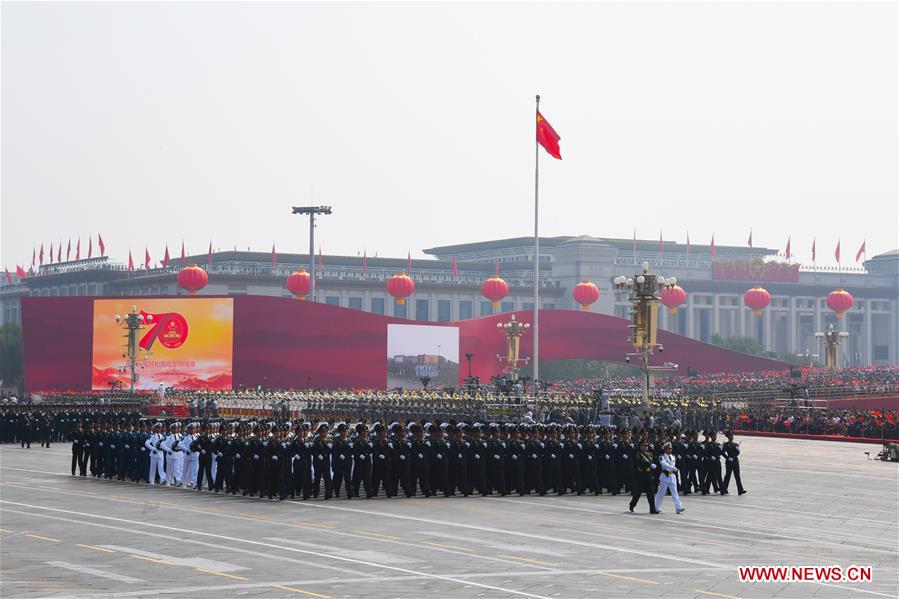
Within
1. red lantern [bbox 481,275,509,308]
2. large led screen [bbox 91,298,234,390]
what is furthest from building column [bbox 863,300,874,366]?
large led screen [bbox 91,298,234,390]

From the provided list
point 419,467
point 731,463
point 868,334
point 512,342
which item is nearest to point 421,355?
point 512,342

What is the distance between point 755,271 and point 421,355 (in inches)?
2642

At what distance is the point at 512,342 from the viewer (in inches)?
2955

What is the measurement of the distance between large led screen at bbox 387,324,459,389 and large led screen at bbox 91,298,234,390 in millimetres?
9501

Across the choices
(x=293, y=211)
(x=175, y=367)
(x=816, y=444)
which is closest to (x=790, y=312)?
(x=293, y=211)

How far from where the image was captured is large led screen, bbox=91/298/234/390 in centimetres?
6850

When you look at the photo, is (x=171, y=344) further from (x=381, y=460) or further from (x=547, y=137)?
(x=381, y=460)

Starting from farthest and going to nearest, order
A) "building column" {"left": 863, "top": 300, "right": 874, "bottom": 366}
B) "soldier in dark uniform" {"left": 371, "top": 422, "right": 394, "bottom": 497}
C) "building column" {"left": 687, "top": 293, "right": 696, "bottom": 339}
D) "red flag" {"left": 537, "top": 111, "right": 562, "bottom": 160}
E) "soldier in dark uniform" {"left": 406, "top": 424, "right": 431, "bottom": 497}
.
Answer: "building column" {"left": 863, "top": 300, "right": 874, "bottom": 366}
"building column" {"left": 687, "top": 293, "right": 696, "bottom": 339}
"red flag" {"left": 537, "top": 111, "right": 562, "bottom": 160}
"soldier in dark uniform" {"left": 406, "top": 424, "right": 431, "bottom": 497}
"soldier in dark uniform" {"left": 371, "top": 422, "right": 394, "bottom": 497}

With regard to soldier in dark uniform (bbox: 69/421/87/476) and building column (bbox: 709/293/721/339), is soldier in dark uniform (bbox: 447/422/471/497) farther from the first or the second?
building column (bbox: 709/293/721/339)

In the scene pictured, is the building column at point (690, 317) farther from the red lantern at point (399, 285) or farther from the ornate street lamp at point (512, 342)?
the ornate street lamp at point (512, 342)

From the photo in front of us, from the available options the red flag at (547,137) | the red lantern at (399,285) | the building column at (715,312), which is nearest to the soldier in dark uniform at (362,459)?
the red flag at (547,137)

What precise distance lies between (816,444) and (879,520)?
2279 centimetres

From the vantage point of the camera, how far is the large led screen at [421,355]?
7344 cm

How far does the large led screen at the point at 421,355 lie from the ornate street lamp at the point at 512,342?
2962 mm
